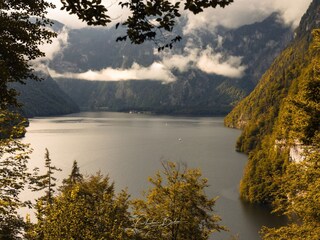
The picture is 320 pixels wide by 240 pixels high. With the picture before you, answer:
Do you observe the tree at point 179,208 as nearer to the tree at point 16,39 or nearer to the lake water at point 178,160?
the tree at point 16,39

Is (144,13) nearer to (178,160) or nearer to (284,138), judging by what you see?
(284,138)

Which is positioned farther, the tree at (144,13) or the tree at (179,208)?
the tree at (179,208)

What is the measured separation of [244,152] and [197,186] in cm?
14126

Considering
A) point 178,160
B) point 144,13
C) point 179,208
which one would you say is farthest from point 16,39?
point 178,160

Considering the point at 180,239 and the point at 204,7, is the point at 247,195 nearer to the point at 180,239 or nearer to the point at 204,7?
the point at 180,239

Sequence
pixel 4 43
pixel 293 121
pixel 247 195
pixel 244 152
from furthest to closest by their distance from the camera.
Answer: pixel 244 152, pixel 247 195, pixel 293 121, pixel 4 43

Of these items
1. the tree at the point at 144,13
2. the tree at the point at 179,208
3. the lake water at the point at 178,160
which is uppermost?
the tree at the point at 144,13

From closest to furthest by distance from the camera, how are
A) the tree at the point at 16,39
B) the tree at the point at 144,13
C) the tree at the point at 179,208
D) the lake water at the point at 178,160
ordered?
1. the tree at the point at 144,13
2. the tree at the point at 16,39
3. the tree at the point at 179,208
4. the lake water at the point at 178,160

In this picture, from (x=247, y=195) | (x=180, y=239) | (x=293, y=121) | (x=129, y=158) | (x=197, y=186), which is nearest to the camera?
(x=293, y=121)

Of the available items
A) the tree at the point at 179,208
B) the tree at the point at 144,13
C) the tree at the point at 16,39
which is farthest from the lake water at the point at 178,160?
the tree at the point at 144,13

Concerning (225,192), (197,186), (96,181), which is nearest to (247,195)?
(225,192)

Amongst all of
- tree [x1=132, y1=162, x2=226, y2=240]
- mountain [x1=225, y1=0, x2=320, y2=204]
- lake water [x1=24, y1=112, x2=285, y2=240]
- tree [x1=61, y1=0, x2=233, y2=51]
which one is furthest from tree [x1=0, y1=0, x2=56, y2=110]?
lake water [x1=24, y1=112, x2=285, y2=240]

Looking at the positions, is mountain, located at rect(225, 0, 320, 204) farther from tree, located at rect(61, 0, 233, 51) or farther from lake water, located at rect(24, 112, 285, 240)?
tree, located at rect(61, 0, 233, 51)

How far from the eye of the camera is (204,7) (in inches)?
239
